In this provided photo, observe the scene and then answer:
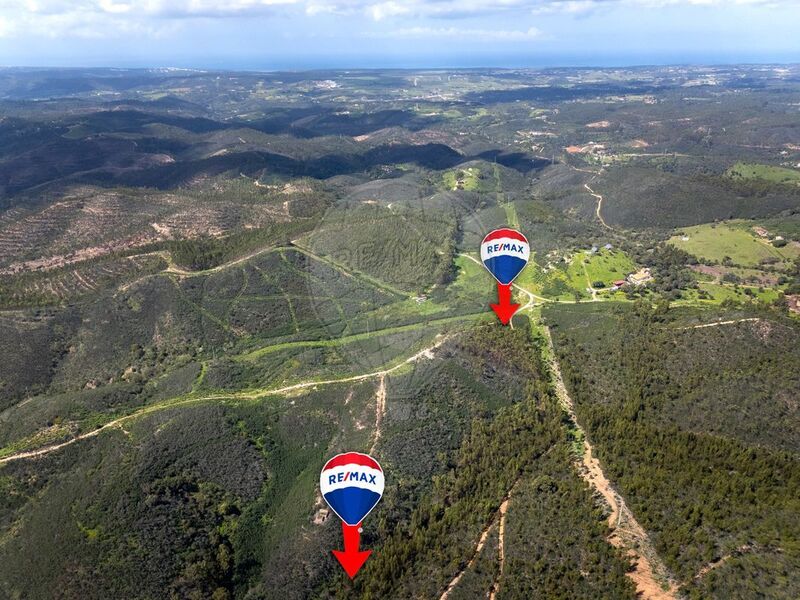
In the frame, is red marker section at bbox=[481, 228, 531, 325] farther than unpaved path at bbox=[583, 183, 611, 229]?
No

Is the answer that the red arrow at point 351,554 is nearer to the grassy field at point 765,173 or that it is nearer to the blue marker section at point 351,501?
the blue marker section at point 351,501

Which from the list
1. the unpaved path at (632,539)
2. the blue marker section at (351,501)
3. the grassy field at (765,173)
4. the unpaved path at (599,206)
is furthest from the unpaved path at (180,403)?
the grassy field at (765,173)

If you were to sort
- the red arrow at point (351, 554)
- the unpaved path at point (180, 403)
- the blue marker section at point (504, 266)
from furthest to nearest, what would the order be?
the unpaved path at point (180, 403)
the red arrow at point (351, 554)
the blue marker section at point (504, 266)

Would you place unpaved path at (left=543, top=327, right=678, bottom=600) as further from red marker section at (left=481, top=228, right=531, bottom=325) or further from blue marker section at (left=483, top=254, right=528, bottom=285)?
red marker section at (left=481, top=228, right=531, bottom=325)

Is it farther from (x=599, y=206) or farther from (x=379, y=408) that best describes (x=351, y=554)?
(x=599, y=206)

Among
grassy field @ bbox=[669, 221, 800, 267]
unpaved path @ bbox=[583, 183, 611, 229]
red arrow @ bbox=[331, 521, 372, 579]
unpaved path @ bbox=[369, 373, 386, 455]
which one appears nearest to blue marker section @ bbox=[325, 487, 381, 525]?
red arrow @ bbox=[331, 521, 372, 579]

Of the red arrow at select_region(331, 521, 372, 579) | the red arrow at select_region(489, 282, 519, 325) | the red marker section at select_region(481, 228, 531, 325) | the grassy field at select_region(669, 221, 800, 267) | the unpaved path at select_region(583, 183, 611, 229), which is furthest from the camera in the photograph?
the unpaved path at select_region(583, 183, 611, 229)
